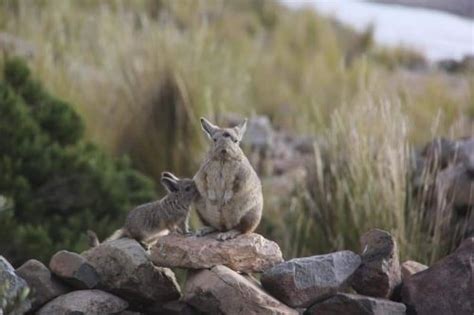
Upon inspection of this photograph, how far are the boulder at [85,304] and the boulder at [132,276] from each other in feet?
0.28

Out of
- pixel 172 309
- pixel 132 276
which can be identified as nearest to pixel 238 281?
pixel 172 309

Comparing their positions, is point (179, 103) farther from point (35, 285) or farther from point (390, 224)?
point (35, 285)

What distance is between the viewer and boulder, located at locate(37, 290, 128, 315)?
5.15 m

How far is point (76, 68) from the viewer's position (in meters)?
12.0

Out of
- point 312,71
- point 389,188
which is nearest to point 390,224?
point 389,188

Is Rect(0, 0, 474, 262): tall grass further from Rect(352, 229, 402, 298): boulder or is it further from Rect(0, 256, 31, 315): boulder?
Rect(0, 256, 31, 315): boulder

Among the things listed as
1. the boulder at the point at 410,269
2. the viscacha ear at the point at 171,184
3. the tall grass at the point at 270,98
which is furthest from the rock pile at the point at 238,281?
the tall grass at the point at 270,98

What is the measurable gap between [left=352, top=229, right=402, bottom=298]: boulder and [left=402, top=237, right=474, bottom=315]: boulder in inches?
4.3

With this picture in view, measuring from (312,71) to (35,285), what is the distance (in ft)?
35.2

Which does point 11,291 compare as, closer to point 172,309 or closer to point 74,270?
point 74,270

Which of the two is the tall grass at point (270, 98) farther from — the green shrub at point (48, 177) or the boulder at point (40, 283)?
the boulder at point (40, 283)

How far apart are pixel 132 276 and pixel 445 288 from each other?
4.73 feet

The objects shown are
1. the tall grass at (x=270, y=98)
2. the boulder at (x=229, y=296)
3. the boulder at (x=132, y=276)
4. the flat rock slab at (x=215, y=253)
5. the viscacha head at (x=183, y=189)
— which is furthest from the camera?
the tall grass at (x=270, y=98)

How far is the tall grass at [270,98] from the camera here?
7.84 metres
